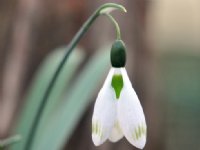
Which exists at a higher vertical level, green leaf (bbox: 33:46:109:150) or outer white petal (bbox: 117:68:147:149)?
outer white petal (bbox: 117:68:147:149)

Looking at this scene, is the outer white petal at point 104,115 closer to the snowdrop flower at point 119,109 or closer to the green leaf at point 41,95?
the snowdrop flower at point 119,109

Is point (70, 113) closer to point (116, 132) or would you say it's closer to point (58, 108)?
point (58, 108)

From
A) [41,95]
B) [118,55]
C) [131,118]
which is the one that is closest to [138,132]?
[131,118]

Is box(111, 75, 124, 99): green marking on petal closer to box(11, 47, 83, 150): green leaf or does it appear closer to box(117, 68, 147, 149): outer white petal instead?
box(117, 68, 147, 149): outer white petal

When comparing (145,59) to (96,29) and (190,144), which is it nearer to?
(96,29)

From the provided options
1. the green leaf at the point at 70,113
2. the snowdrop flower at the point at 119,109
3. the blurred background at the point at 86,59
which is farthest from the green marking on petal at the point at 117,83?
the blurred background at the point at 86,59

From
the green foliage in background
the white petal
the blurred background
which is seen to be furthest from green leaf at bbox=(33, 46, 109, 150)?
the white petal
